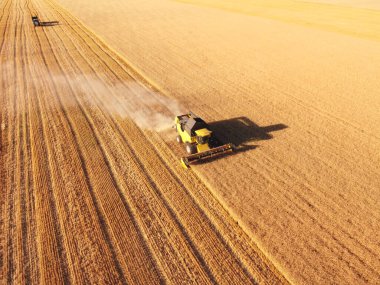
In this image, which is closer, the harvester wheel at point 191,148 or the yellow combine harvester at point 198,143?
the yellow combine harvester at point 198,143

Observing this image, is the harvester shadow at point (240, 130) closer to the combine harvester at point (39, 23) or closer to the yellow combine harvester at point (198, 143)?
the yellow combine harvester at point (198, 143)

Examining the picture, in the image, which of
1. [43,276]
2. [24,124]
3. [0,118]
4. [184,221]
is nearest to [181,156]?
[184,221]

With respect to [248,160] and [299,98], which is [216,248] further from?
[299,98]

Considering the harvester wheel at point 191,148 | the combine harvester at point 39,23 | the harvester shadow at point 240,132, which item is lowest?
the harvester shadow at point 240,132

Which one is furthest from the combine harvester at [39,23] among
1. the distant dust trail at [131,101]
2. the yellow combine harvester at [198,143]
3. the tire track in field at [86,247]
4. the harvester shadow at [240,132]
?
the tire track in field at [86,247]

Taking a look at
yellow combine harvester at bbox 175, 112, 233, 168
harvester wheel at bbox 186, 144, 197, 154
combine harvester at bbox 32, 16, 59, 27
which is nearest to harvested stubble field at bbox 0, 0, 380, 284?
yellow combine harvester at bbox 175, 112, 233, 168

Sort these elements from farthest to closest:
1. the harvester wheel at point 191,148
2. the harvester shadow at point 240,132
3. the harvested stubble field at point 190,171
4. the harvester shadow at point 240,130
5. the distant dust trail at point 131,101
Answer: the distant dust trail at point 131,101 → the harvester shadow at point 240,130 → the harvester shadow at point 240,132 → the harvester wheel at point 191,148 → the harvested stubble field at point 190,171

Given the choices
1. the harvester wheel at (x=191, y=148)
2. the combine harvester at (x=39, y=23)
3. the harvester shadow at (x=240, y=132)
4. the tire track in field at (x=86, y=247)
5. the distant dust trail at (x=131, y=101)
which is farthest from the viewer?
the combine harvester at (x=39, y=23)

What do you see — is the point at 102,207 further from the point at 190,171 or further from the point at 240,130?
the point at 240,130
